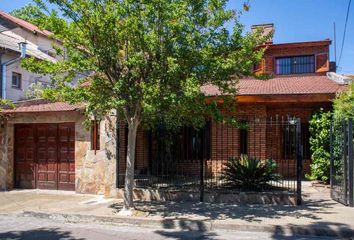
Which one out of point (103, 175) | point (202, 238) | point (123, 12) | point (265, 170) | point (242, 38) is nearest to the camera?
point (202, 238)

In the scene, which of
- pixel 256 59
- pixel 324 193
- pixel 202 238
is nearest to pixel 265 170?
pixel 324 193

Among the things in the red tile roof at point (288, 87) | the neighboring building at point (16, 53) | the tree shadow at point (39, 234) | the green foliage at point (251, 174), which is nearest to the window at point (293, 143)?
the red tile roof at point (288, 87)

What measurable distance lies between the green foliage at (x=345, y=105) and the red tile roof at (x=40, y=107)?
785 centimetres

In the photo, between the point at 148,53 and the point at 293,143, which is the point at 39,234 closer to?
the point at 148,53

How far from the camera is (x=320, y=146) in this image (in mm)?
14609

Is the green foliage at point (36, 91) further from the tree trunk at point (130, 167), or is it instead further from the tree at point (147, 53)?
the tree trunk at point (130, 167)

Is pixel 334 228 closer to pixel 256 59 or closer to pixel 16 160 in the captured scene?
pixel 256 59

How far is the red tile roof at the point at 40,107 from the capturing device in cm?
1390

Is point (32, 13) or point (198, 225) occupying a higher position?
point (32, 13)

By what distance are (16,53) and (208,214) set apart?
1975 centimetres

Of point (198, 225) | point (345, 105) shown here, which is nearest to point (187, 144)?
point (345, 105)

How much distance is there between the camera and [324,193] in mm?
12734

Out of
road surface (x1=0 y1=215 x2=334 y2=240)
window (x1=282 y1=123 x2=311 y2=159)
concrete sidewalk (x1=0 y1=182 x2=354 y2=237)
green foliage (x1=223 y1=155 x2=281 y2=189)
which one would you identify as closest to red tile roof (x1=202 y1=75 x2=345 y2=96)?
window (x1=282 y1=123 x2=311 y2=159)

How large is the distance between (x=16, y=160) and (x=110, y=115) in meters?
4.91
